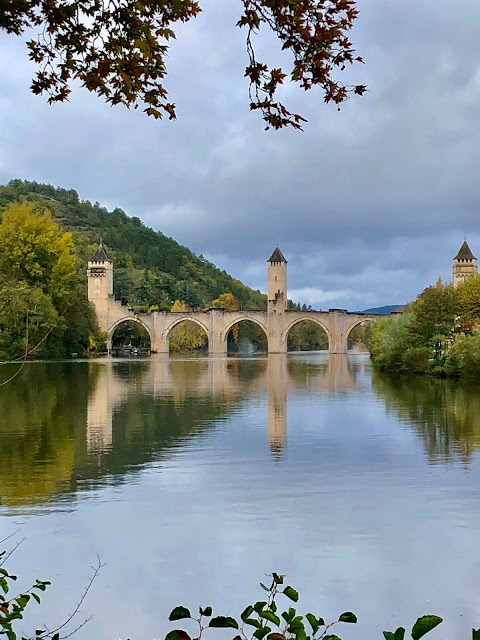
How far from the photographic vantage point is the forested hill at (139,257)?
82188 mm

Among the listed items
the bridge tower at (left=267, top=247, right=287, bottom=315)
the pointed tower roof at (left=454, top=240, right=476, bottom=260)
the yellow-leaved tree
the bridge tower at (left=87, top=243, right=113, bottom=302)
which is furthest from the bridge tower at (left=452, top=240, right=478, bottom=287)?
the yellow-leaved tree

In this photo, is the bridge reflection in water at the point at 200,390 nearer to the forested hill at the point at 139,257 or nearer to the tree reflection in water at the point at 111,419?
the tree reflection in water at the point at 111,419

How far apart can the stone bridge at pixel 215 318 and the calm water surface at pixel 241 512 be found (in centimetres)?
5126

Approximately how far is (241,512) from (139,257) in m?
98.8

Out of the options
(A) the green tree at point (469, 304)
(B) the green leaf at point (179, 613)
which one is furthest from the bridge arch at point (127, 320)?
(B) the green leaf at point (179, 613)

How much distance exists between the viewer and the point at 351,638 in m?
5.10

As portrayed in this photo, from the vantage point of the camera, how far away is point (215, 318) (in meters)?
70.1

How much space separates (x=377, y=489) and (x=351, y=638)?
4.32 meters

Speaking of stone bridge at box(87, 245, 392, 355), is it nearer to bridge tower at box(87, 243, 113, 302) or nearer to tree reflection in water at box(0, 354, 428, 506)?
bridge tower at box(87, 243, 113, 302)

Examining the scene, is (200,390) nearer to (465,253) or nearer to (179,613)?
(179,613)

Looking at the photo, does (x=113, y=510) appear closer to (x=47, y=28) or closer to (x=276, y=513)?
(x=276, y=513)

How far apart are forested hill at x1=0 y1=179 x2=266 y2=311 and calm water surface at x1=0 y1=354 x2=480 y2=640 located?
6554 cm

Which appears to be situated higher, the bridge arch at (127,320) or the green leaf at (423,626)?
the bridge arch at (127,320)

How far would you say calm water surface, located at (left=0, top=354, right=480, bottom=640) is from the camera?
5688mm
